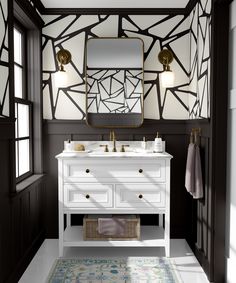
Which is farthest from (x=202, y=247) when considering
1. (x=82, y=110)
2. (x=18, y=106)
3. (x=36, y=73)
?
(x=36, y=73)

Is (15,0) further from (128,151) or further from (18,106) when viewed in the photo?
(128,151)

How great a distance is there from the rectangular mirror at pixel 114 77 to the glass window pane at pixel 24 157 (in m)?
0.76

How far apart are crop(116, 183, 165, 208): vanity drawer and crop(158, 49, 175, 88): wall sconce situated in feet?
3.68

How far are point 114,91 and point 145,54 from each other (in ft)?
1.75

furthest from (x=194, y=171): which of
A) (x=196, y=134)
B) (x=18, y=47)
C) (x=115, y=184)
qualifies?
(x=18, y=47)

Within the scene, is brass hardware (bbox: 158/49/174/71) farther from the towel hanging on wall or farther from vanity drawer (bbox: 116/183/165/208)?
vanity drawer (bbox: 116/183/165/208)

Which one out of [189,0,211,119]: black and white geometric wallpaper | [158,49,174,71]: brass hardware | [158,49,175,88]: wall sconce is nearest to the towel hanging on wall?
[189,0,211,119]: black and white geometric wallpaper

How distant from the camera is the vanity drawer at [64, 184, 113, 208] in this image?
3.38 m

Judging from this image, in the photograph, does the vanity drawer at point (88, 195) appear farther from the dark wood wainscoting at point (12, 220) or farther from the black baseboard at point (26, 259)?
the black baseboard at point (26, 259)

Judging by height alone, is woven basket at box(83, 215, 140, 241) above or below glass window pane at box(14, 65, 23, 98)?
below

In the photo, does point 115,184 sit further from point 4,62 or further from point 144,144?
point 4,62

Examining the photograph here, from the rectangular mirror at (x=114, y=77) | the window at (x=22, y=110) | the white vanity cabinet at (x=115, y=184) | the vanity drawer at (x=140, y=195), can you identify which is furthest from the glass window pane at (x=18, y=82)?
the vanity drawer at (x=140, y=195)

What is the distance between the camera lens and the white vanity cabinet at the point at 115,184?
3373mm

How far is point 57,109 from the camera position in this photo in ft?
13.0
